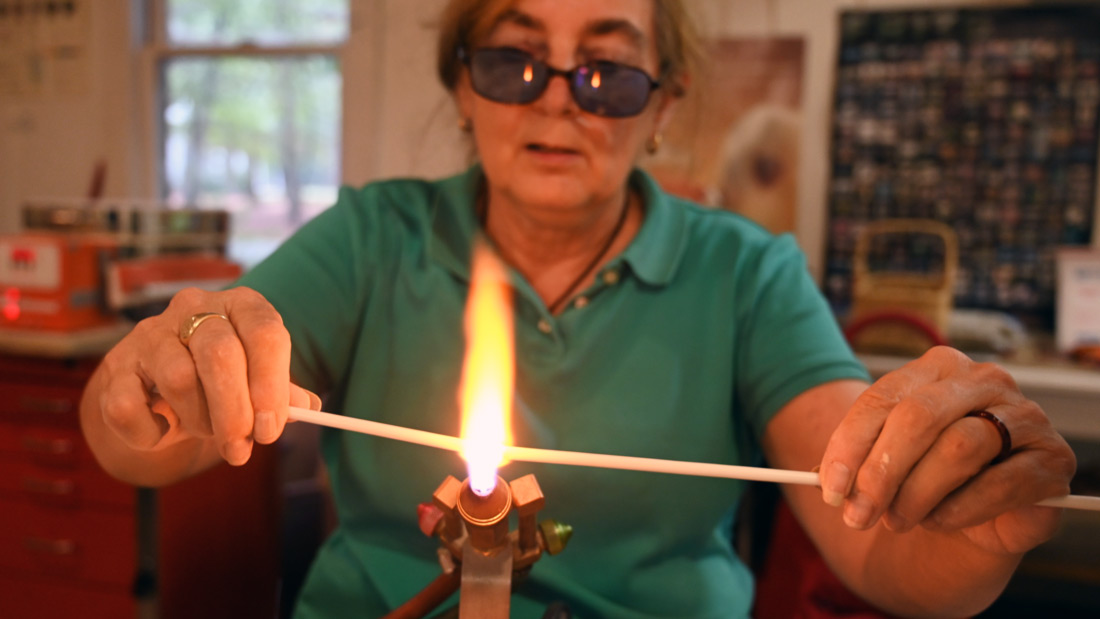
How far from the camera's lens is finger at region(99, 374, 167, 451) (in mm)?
535

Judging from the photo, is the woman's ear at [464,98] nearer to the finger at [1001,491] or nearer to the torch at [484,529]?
the torch at [484,529]

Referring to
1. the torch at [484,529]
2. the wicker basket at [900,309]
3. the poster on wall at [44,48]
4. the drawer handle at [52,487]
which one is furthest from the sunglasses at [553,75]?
the poster on wall at [44,48]

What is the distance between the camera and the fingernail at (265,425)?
505 millimetres

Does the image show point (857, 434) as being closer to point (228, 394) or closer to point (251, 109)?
point (228, 394)

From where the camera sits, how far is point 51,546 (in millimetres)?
1552

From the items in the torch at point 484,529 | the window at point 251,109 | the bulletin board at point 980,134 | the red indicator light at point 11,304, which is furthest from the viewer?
the window at point 251,109

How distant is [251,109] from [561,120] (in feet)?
6.31

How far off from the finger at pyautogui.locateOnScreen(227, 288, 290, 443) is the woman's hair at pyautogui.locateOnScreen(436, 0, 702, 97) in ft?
1.79

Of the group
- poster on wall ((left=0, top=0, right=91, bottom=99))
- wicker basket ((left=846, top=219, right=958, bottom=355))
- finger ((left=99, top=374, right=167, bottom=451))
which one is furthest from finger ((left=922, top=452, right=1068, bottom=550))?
poster on wall ((left=0, top=0, right=91, bottom=99))

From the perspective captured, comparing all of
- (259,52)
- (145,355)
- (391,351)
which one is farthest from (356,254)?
(259,52)

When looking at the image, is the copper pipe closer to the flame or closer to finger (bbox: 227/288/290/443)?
finger (bbox: 227/288/290/443)

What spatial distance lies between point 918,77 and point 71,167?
111 inches

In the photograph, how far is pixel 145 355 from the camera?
56 centimetres

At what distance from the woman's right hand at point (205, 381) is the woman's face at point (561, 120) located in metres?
0.42
